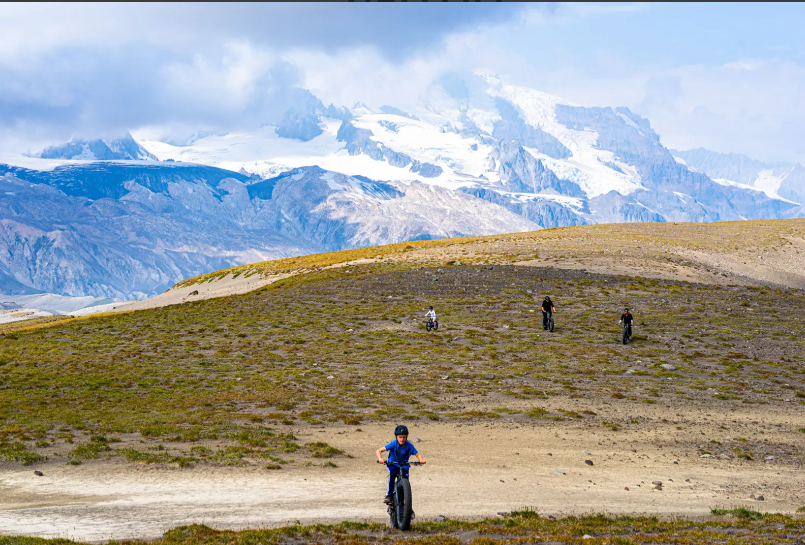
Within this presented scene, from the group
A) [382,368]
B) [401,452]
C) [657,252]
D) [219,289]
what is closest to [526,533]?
[401,452]

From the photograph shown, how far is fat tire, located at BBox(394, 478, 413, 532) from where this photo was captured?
57.6 ft

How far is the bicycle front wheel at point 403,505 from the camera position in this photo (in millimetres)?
17547

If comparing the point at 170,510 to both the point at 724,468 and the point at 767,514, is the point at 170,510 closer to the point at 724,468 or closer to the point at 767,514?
the point at 767,514

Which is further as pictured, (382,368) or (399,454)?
(382,368)

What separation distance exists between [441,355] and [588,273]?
37.8m

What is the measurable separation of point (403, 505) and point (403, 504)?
3 centimetres

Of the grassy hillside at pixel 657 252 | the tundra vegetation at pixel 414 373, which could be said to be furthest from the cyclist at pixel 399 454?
the grassy hillside at pixel 657 252

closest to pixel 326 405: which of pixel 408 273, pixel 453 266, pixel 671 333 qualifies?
pixel 671 333

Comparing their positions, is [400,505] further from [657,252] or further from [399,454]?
[657,252]

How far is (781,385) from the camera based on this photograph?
124 feet

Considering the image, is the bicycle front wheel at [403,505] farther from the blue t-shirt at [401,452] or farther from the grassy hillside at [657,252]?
the grassy hillside at [657,252]

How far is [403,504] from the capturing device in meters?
17.7

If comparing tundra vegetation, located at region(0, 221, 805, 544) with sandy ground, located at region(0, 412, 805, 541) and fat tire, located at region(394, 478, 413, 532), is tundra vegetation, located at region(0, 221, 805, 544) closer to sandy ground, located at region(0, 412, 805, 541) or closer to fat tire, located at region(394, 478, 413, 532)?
fat tire, located at region(394, 478, 413, 532)

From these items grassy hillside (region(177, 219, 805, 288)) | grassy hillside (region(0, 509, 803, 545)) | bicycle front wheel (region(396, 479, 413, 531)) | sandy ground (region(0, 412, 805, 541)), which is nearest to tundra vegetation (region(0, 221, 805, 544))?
grassy hillside (region(0, 509, 803, 545))
